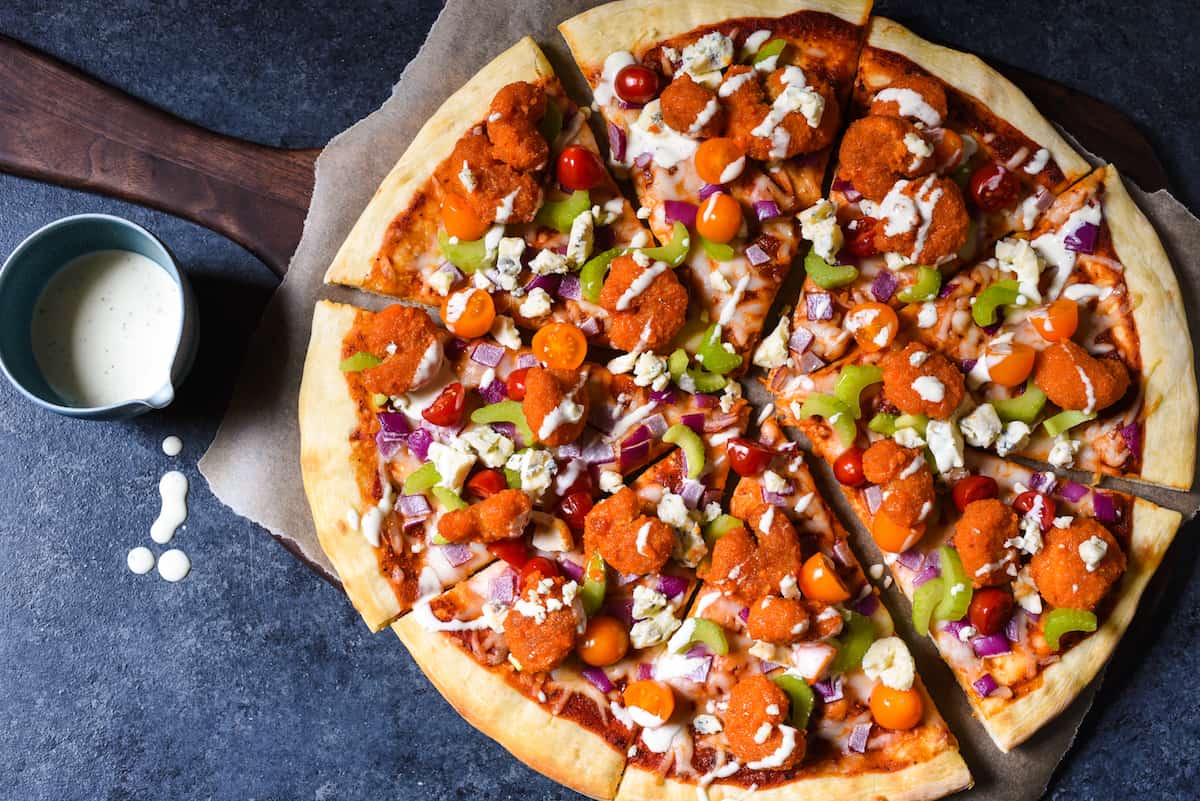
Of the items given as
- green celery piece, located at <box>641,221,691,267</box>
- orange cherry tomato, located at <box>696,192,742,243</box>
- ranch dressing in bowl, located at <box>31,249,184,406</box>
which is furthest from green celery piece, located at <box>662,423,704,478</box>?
ranch dressing in bowl, located at <box>31,249,184,406</box>

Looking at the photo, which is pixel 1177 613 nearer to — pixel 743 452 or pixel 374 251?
pixel 743 452

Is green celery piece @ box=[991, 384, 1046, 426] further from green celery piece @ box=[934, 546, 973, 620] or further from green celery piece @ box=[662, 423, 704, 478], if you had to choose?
green celery piece @ box=[662, 423, 704, 478]

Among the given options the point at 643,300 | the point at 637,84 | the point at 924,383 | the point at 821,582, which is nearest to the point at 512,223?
the point at 643,300

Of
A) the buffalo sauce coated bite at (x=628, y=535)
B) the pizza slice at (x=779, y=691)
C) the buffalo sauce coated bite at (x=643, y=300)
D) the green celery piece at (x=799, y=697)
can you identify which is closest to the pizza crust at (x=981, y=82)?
the buffalo sauce coated bite at (x=643, y=300)

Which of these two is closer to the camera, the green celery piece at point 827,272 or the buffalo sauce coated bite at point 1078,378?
the buffalo sauce coated bite at point 1078,378

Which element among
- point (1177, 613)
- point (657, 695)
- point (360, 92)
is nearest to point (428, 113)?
point (360, 92)

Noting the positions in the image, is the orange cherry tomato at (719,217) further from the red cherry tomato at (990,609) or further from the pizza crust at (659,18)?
the red cherry tomato at (990,609)

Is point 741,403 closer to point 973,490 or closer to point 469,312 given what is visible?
point 973,490

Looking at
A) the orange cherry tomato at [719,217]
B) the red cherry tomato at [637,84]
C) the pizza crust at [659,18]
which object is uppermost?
the pizza crust at [659,18]
